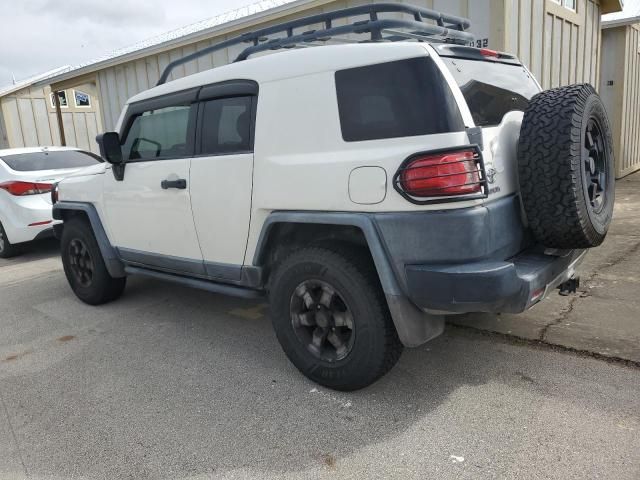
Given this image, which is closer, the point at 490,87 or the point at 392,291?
the point at 392,291

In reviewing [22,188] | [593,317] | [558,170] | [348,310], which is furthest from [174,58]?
[558,170]

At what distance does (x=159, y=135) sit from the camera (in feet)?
13.3

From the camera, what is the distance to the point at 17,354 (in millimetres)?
4047

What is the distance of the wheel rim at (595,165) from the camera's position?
9.45 ft

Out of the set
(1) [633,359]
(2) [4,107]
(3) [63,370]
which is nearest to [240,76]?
(3) [63,370]

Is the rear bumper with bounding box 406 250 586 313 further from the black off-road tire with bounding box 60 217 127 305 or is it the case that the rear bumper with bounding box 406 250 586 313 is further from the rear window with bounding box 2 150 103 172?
the rear window with bounding box 2 150 103 172

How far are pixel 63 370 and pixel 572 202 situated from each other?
11.2ft

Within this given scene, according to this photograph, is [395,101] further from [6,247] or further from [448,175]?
[6,247]

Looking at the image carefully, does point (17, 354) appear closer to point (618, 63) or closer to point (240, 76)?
point (240, 76)

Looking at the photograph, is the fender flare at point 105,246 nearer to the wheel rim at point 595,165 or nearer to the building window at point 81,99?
the wheel rim at point 595,165

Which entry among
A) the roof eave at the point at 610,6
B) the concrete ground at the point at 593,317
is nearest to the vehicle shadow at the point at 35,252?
the concrete ground at the point at 593,317

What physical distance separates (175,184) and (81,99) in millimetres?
18998

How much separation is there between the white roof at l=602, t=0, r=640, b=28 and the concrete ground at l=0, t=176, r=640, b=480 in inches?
323

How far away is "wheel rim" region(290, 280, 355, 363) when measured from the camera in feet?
9.71
